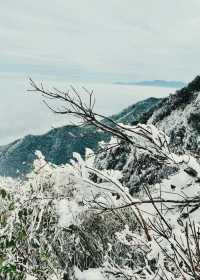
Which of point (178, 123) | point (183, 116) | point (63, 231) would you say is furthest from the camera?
point (183, 116)

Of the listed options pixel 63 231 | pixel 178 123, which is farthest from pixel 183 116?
pixel 63 231

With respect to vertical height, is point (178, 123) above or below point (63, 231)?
below

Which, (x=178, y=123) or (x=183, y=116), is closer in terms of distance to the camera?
(x=178, y=123)

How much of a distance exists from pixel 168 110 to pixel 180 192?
40957 mm

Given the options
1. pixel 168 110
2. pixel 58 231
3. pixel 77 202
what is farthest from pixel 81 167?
pixel 168 110

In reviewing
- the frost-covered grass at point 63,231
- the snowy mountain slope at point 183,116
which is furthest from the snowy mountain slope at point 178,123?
the frost-covered grass at point 63,231

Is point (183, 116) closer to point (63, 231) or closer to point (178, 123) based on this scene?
point (178, 123)

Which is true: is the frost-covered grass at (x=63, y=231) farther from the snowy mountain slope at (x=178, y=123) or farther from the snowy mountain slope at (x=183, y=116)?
the snowy mountain slope at (x=183, y=116)

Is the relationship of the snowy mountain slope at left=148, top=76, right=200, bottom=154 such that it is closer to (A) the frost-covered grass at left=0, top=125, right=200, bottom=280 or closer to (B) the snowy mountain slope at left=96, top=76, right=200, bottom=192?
(B) the snowy mountain slope at left=96, top=76, right=200, bottom=192

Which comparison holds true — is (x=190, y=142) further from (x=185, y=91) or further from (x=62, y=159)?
(x=62, y=159)

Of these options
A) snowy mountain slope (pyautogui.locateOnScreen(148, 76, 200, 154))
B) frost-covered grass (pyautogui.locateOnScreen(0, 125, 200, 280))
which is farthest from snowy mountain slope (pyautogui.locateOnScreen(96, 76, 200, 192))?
frost-covered grass (pyautogui.locateOnScreen(0, 125, 200, 280))

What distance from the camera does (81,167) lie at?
4371mm

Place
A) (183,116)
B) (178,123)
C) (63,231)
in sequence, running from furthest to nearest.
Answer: (183,116)
(178,123)
(63,231)

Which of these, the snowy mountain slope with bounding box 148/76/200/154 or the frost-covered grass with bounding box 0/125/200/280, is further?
the snowy mountain slope with bounding box 148/76/200/154
